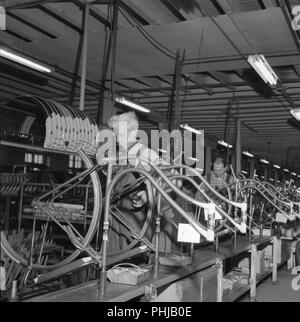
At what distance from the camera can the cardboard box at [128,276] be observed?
204 cm

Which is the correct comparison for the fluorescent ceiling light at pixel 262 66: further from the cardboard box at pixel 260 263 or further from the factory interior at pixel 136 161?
the cardboard box at pixel 260 263

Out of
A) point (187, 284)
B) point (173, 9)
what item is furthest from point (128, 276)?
point (173, 9)

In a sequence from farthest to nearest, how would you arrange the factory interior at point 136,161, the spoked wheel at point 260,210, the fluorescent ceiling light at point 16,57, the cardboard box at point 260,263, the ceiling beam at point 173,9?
the spoked wheel at point 260,210 < the cardboard box at point 260,263 < the fluorescent ceiling light at point 16,57 < the ceiling beam at point 173,9 < the factory interior at point 136,161

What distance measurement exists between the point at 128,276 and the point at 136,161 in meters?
A: 0.60

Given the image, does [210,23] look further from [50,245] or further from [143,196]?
[50,245]

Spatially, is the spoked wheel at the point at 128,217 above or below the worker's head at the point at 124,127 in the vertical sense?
below

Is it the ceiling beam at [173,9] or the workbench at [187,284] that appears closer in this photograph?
the workbench at [187,284]

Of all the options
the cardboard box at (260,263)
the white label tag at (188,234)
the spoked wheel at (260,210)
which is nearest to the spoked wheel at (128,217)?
the white label tag at (188,234)

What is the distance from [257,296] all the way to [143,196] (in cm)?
241

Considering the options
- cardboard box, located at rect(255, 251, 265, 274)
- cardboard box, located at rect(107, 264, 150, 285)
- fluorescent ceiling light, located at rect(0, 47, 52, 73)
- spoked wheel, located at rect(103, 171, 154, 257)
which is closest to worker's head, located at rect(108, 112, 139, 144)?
spoked wheel, located at rect(103, 171, 154, 257)

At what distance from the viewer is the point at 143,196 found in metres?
2.58

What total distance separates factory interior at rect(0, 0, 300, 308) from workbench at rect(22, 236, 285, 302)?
0.5 inches
